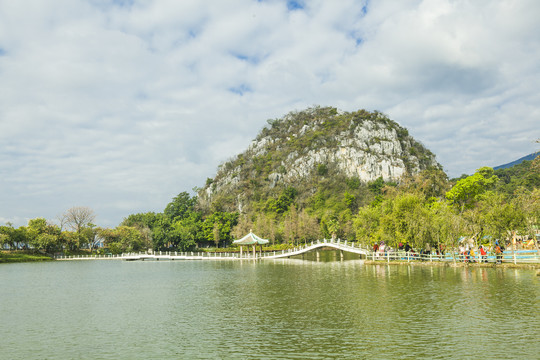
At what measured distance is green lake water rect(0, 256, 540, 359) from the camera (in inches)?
547

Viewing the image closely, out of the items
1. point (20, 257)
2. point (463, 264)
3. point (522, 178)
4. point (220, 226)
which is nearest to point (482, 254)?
point (463, 264)

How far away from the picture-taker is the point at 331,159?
524ft

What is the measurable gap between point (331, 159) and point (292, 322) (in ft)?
474

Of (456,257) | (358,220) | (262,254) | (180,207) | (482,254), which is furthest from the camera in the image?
(180,207)

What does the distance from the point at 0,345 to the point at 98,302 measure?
1051cm

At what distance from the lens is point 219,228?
109500 millimetres

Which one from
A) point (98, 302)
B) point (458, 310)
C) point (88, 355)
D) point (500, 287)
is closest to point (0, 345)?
point (88, 355)

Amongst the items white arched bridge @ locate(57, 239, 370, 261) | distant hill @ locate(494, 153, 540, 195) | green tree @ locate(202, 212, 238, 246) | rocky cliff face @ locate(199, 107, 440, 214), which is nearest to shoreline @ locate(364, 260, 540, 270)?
distant hill @ locate(494, 153, 540, 195)

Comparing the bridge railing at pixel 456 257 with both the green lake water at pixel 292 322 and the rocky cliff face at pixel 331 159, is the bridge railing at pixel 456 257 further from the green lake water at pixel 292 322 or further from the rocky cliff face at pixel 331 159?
the rocky cliff face at pixel 331 159

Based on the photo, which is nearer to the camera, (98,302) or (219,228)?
(98,302)

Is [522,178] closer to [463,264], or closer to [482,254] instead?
[482,254]

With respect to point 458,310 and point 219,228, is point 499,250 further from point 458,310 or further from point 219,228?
point 219,228

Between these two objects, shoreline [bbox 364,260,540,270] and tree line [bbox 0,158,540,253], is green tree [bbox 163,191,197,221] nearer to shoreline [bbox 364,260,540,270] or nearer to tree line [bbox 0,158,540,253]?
tree line [bbox 0,158,540,253]

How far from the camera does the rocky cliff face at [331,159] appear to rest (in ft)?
484
